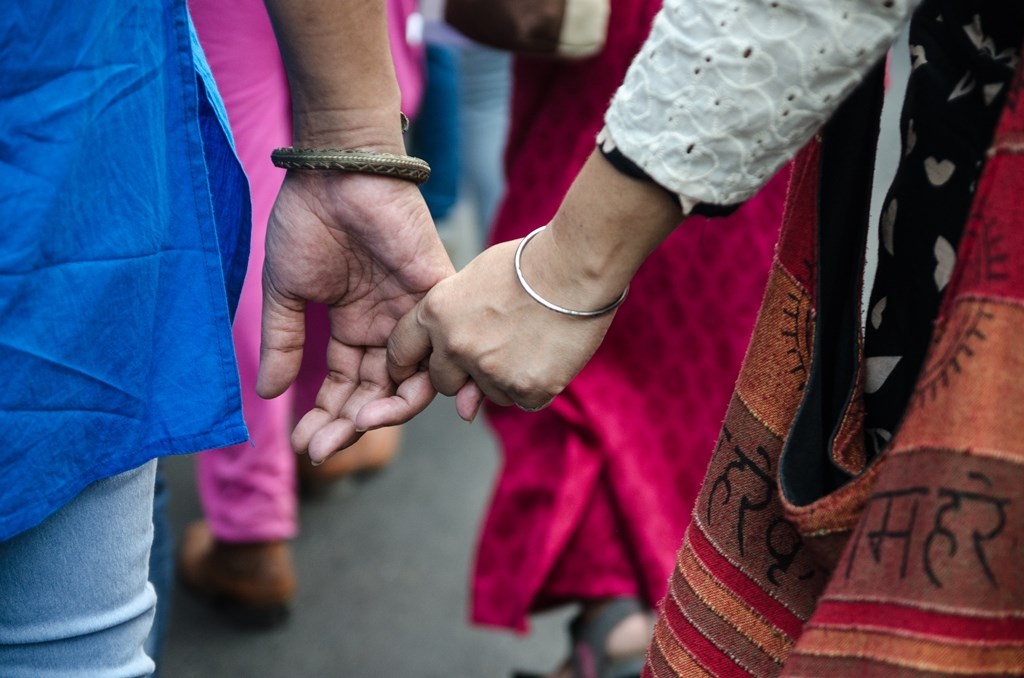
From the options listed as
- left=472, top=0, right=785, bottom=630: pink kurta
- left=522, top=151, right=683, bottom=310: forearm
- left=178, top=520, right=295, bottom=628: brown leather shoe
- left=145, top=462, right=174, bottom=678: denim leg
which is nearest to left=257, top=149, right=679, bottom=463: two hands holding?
left=522, top=151, right=683, bottom=310: forearm

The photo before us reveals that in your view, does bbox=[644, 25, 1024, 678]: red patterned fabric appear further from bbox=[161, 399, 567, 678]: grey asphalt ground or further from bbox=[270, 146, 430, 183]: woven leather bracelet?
bbox=[161, 399, 567, 678]: grey asphalt ground

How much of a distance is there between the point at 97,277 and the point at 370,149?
335mm

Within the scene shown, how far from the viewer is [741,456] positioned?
880 mm

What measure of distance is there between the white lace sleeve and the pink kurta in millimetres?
843

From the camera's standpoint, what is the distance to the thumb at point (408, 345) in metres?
1.08

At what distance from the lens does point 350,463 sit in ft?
8.57

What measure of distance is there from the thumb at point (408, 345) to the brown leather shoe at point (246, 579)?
3.68 ft

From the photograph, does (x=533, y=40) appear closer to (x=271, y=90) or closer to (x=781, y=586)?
(x=271, y=90)

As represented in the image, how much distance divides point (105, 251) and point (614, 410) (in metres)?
1.02

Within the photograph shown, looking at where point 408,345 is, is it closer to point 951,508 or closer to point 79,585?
point 79,585

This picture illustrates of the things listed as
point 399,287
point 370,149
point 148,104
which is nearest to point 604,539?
point 399,287

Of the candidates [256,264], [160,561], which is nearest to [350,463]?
[256,264]

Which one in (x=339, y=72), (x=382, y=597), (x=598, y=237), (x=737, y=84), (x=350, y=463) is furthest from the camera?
(x=350, y=463)

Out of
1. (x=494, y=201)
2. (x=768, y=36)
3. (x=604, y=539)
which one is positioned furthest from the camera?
(x=494, y=201)
